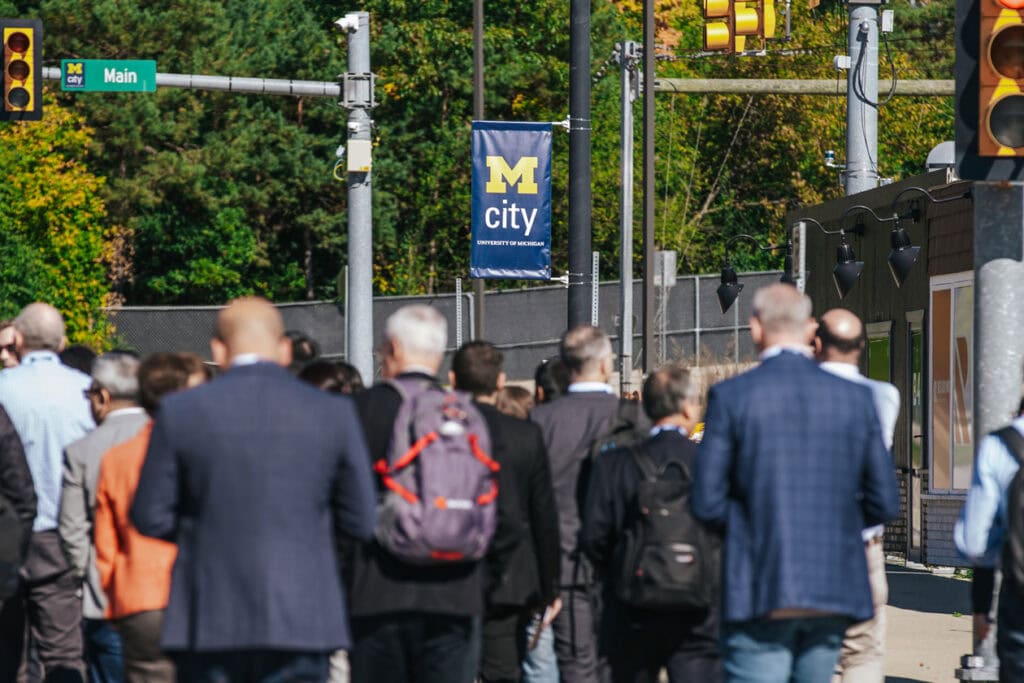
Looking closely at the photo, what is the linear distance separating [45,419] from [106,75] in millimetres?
13351

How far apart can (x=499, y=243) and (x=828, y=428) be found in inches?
499

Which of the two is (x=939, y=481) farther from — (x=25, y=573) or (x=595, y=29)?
(x=595, y=29)

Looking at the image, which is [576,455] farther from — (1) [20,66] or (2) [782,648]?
(1) [20,66]

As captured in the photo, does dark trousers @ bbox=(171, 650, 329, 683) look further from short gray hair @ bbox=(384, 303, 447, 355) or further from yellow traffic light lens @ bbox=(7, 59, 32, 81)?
yellow traffic light lens @ bbox=(7, 59, 32, 81)

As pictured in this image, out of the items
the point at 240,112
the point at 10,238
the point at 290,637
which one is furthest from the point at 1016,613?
the point at 240,112

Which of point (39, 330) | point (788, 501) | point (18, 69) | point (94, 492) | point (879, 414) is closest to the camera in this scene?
point (788, 501)

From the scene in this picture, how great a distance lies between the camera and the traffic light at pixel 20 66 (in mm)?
20000

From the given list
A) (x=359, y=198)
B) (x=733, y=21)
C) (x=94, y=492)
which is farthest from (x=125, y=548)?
(x=733, y=21)

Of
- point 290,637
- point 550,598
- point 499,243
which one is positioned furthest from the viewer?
point 499,243

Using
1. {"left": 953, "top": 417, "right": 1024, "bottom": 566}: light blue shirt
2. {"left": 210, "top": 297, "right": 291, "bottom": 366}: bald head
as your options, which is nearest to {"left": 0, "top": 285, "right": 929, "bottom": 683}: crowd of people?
{"left": 210, "top": 297, "right": 291, "bottom": 366}: bald head

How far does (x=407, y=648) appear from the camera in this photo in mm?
6656

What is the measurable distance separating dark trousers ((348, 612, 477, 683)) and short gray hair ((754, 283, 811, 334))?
4.57 feet

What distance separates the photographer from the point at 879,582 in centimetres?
891

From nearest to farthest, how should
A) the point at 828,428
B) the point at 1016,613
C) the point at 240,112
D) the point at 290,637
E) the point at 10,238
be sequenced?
the point at 290,637 < the point at 828,428 < the point at 1016,613 < the point at 10,238 < the point at 240,112
